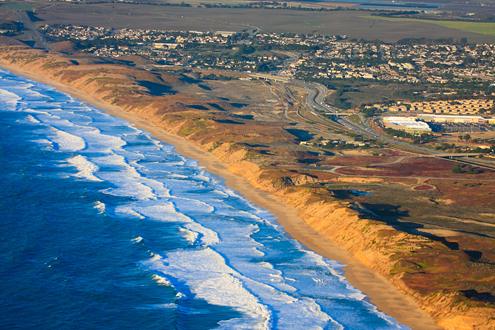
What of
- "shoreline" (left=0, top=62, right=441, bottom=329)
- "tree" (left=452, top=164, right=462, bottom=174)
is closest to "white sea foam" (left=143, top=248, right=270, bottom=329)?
"shoreline" (left=0, top=62, right=441, bottom=329)

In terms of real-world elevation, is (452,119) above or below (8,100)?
below

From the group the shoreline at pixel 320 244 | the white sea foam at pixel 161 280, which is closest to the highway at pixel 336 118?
the shoreline at pixel 320 244

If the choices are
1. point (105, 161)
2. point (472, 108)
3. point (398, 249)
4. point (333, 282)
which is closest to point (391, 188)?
point (398, 249)

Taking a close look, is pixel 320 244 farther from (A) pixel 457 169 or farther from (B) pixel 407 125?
(B) pixel 407 125

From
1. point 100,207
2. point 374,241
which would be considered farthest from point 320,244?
point 100,207

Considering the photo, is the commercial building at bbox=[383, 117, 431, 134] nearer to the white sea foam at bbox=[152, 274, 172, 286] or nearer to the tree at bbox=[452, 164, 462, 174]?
the tree at bbox=[452, 164, 462, 174]
